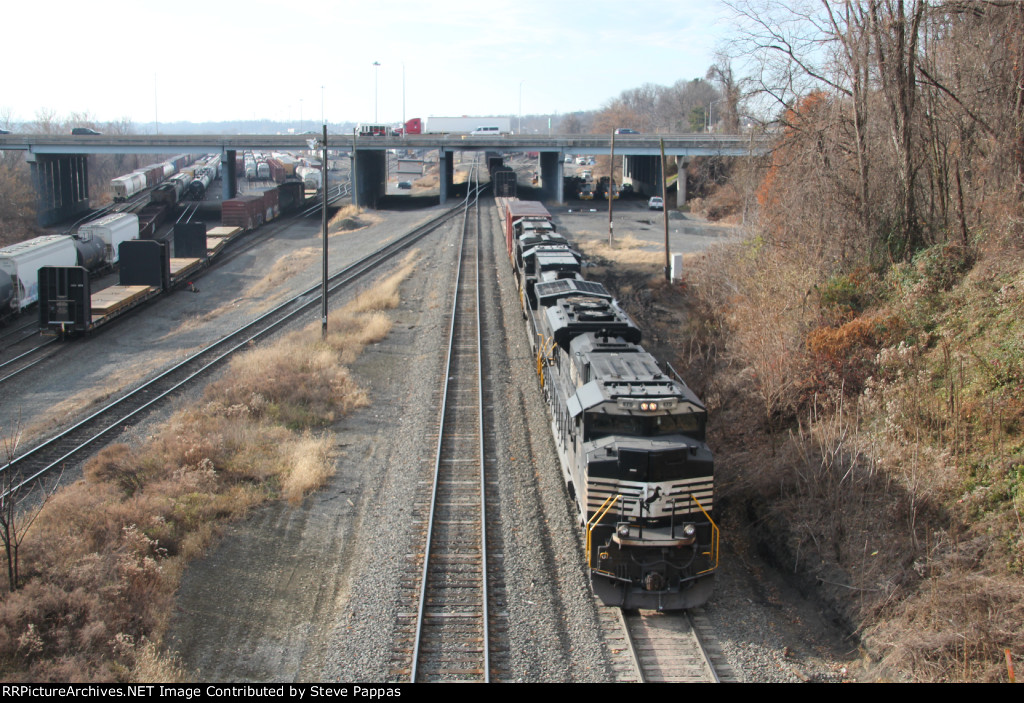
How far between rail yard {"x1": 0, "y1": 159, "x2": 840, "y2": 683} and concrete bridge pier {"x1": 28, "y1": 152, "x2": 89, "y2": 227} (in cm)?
6382

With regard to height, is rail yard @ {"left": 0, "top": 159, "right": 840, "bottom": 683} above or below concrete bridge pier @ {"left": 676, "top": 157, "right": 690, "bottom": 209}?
below

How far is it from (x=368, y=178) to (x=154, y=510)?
72.5 meters

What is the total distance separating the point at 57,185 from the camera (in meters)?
81.4

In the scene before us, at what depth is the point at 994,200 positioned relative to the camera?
1831 centimetres

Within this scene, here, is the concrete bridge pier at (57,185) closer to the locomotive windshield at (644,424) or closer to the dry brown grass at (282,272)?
the dry brown grass at (282,272)

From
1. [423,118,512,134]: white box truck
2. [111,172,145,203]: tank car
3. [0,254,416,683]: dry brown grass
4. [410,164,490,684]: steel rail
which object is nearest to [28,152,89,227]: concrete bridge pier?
[111,172,145,203]: tank car

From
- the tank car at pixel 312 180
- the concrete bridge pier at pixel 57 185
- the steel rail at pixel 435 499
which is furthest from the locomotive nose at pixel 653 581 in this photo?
the tank car at pixel 312 180

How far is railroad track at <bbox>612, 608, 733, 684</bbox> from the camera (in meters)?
10.9

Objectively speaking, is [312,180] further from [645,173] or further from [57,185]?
[645,173]

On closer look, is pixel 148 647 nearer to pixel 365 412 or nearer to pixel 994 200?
pixel 365 412

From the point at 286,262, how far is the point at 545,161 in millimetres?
41794

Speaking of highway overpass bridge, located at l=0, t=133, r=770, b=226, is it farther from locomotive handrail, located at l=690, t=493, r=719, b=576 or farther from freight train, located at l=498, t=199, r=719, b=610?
locomotive handrail, located at l=690, t=493, r=719, b=576
